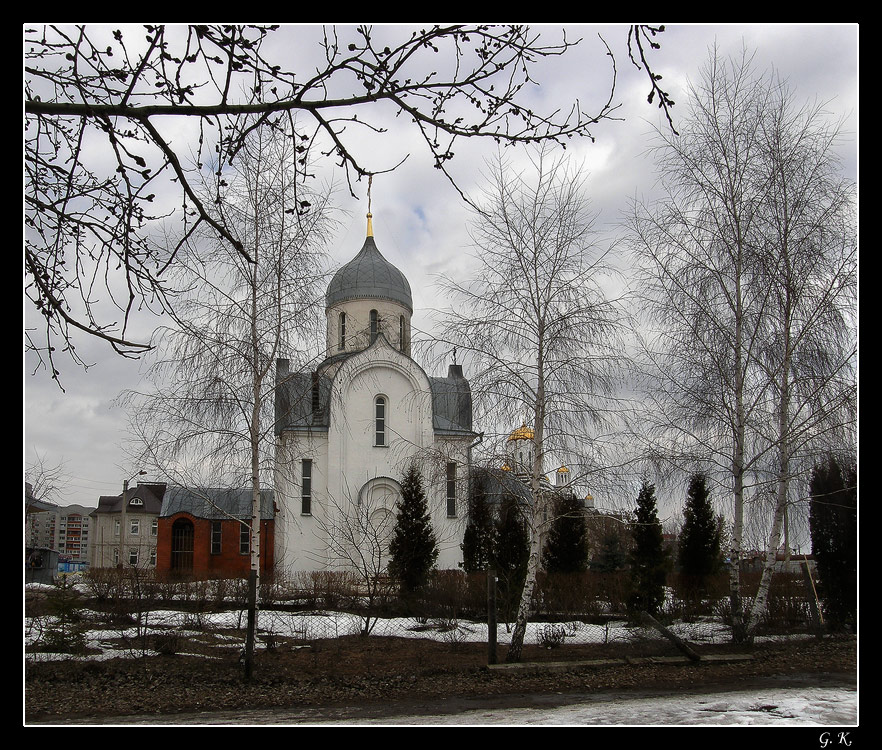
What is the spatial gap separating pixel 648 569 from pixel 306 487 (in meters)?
14.8

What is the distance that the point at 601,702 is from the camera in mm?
7973

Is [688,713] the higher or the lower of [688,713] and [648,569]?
the lower

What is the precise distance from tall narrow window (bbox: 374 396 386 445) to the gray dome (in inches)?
190

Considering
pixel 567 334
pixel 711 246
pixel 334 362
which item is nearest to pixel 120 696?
pixel 334 362

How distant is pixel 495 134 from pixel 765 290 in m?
10.3

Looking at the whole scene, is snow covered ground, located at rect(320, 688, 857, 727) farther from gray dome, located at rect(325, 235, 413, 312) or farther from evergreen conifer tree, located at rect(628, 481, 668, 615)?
gray dome, located at rect(325, 235, 413, 312)

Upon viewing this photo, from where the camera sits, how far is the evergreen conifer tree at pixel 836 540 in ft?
45.1

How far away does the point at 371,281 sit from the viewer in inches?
1221

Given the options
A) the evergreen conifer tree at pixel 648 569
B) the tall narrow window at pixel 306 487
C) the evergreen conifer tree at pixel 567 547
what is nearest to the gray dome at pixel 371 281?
the tall narrow window at pixel 306 487

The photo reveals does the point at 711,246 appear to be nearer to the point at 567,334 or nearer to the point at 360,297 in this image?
the point at 567,334

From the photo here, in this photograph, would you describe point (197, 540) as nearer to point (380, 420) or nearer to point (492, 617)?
point (380, 420)

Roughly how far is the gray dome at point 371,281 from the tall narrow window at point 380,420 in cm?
484

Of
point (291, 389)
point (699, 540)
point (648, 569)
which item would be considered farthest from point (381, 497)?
point (291, 389)
